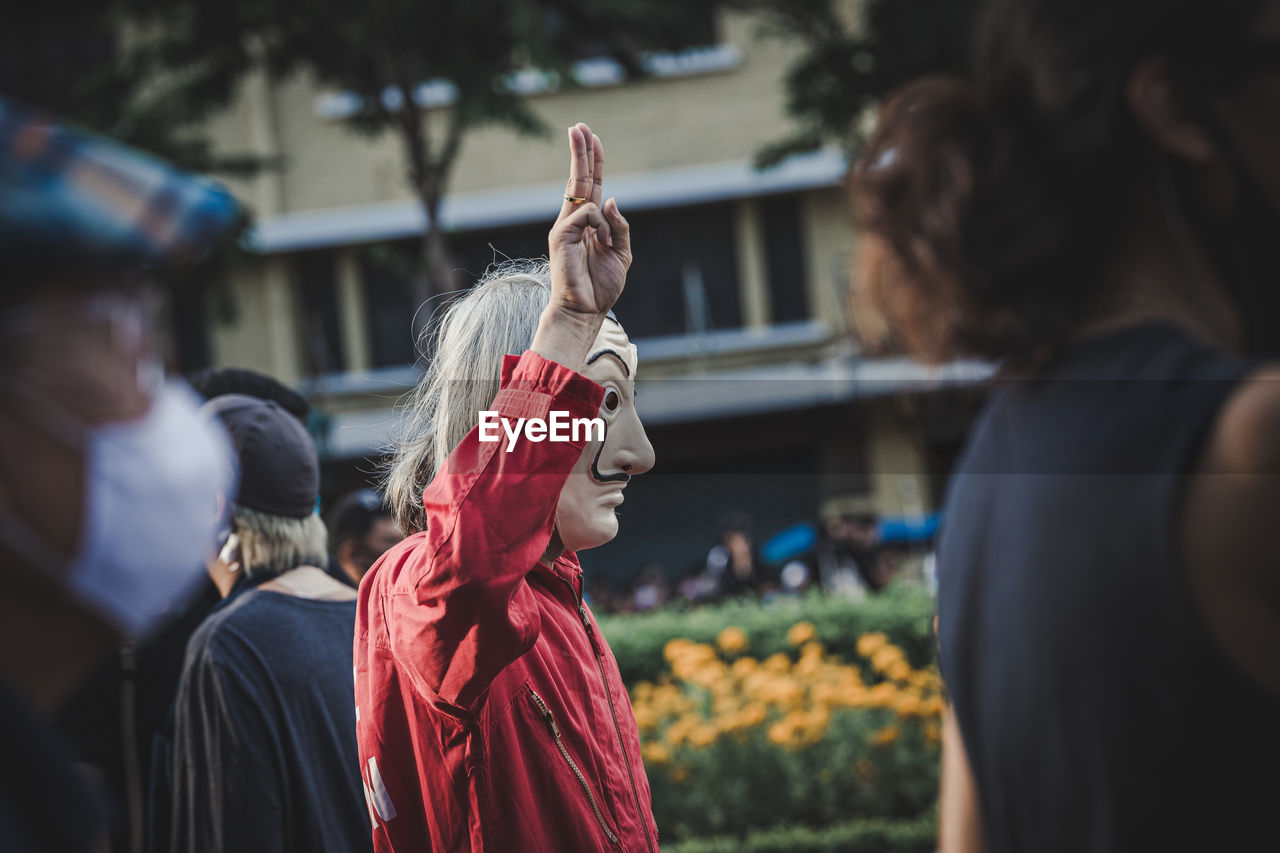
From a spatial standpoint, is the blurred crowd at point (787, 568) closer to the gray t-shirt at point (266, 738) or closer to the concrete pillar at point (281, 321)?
the gray t-shirt at point (266, 738)

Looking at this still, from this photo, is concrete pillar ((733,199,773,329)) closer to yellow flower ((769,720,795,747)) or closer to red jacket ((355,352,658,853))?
yellow flower ((769,720,795,747))

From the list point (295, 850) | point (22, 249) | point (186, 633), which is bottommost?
point (295, 850)

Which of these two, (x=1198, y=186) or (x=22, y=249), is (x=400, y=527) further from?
(x=1198, y=186)

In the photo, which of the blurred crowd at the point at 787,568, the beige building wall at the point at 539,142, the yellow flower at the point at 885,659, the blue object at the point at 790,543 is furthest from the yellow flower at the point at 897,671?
the beige building wall at the point at 539,142

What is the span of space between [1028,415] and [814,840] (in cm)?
390

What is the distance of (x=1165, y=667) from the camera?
863 millimetres

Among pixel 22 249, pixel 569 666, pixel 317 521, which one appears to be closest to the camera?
pixel 22 249

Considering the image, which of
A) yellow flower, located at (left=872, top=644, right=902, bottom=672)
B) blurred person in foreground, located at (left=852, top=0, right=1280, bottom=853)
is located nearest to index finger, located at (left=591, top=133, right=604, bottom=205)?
blurred person in foreground, located at (left=852, top=0, right=1280, bottom=853)

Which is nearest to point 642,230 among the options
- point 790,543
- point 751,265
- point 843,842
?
point 751,265

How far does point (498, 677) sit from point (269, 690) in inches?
36.7

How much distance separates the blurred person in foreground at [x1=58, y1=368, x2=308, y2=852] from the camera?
2719 millimetres

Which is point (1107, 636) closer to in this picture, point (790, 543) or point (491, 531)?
point (491, 531)

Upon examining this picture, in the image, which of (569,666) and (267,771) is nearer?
(569,666)

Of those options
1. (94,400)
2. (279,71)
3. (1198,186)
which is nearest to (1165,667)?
(1198,186)
